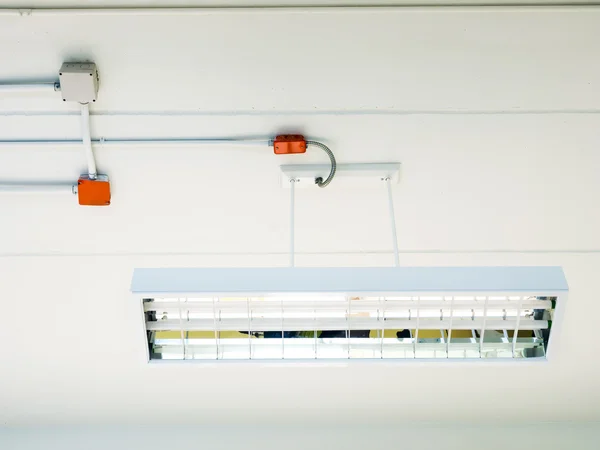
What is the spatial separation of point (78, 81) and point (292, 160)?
0.70 meters

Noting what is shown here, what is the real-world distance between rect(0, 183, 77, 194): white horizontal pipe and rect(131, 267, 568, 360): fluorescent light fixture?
0.68 metres

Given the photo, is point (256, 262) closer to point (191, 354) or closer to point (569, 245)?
point (191, 354)

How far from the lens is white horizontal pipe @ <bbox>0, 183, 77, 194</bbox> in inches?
76.2

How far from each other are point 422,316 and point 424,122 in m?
0.65

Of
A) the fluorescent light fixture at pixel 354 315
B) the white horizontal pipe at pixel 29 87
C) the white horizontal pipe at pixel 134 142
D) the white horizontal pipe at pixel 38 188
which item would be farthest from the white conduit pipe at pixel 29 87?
the fluorescent light fixture at pixel 354 315

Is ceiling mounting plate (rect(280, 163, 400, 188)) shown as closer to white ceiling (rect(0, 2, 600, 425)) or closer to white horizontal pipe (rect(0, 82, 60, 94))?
white ceiling (rect(0, 2, 600, 425))

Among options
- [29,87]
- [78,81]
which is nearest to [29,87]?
[29,87]

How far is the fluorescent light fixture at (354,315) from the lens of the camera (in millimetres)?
1373

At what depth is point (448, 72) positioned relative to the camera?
5.72ft

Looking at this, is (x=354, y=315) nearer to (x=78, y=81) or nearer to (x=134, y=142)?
(x=134, y=142)

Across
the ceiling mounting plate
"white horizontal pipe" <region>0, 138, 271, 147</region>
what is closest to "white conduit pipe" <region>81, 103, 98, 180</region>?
Answer: "white horizontal pipe" <region>0, 138, 271, 147</region>

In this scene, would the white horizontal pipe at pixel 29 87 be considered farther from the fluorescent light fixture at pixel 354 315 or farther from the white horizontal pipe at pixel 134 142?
the fluorescent light fixture at pixel 354 315

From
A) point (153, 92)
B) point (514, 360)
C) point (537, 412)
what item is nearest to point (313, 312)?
point (514, 360)

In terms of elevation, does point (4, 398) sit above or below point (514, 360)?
below
